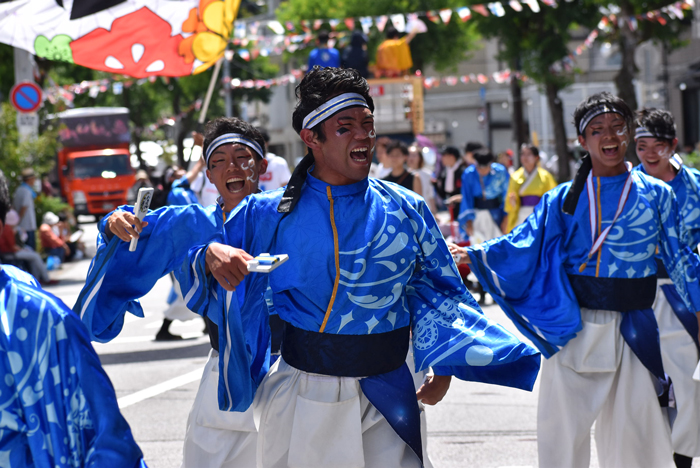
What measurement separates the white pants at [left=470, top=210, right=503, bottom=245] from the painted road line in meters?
5.89

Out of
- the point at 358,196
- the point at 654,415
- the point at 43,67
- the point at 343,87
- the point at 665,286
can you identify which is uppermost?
the point at 43,67

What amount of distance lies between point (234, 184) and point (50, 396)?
215 centimetres

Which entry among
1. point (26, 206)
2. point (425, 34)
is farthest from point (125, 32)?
point (425, 34)

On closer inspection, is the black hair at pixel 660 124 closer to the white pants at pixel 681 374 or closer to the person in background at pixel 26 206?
the white pants at pixel 681 374

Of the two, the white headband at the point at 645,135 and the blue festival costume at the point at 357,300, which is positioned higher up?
the white headband at the point at 645,135

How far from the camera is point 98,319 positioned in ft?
13.0

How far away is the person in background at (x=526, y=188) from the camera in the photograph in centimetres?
1224

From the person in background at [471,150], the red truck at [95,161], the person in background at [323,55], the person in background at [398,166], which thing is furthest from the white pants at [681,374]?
the red truck at [95,161]

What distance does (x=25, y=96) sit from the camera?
14656 mm

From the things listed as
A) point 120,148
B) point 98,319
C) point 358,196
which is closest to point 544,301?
point 358,196

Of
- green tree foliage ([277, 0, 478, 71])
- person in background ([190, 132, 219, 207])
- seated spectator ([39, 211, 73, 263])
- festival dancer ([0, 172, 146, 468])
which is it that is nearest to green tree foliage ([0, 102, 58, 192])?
seated spectator ([39, 211, 73, 263])

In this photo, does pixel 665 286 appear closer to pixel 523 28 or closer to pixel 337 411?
pixel 337 411

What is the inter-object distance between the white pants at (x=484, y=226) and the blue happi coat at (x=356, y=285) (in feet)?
30.7

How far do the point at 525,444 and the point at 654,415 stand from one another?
122 cm
